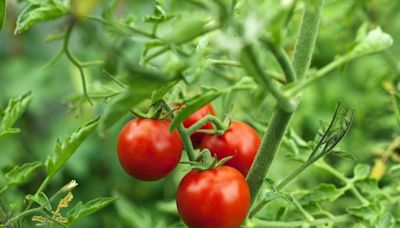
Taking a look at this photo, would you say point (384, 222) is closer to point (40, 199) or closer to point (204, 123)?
point (204, 123)

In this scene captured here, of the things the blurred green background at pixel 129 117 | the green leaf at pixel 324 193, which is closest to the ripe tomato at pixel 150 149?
the green leaf at pixel 324 193

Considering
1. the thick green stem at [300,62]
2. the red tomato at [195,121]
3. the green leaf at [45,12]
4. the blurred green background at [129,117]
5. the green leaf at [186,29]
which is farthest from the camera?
the blurred green background at [129,117]

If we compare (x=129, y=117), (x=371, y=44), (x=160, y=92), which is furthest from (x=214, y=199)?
(x=129, y=117)

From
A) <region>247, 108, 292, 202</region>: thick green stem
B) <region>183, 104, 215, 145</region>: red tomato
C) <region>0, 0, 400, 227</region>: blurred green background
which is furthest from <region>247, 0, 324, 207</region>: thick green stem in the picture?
<region>0, 0, 400, 227</region>: blurred green background

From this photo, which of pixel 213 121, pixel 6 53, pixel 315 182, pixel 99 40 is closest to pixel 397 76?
pixel 315 182

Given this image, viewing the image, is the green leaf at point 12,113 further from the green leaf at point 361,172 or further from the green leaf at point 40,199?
the green leaf at point 361,172

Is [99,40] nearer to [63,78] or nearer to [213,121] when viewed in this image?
[213,121]
